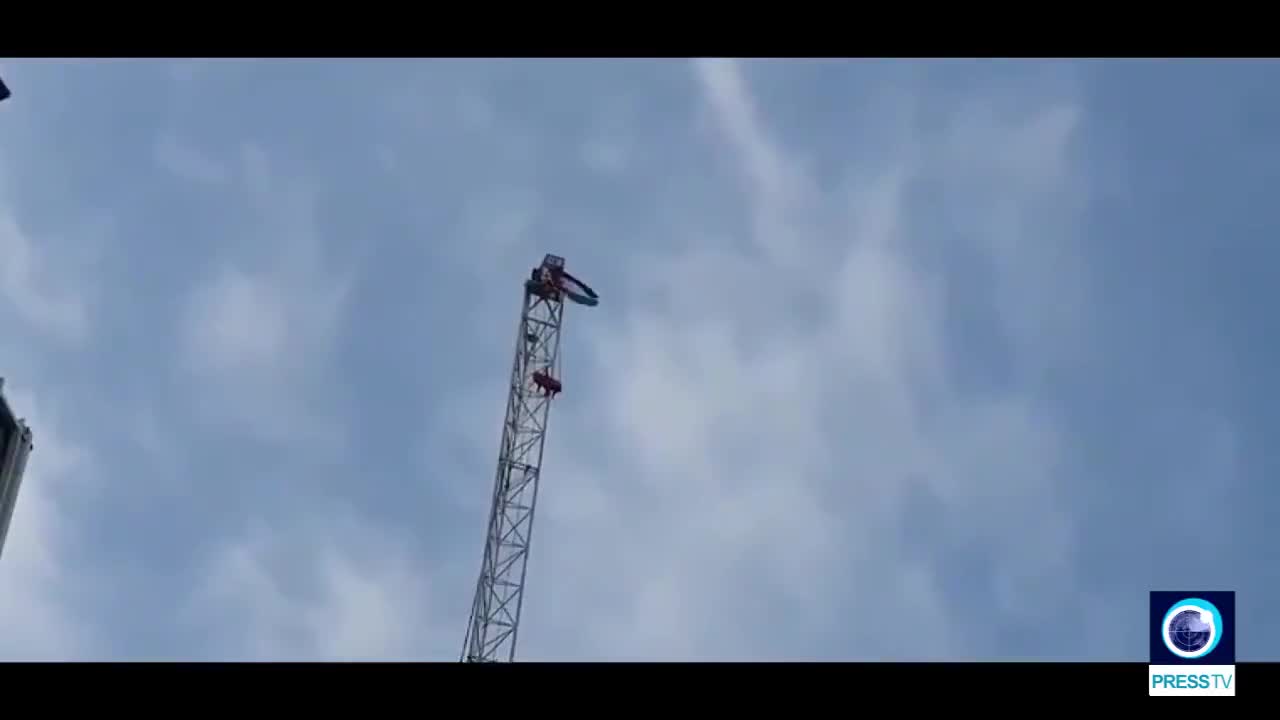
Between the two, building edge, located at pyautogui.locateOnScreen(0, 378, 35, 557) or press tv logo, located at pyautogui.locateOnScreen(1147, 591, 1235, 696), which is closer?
press tv logo, located at pyautogui.locateOnScreen(1147, 591, 1235, 696)

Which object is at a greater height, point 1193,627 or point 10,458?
point 10,458

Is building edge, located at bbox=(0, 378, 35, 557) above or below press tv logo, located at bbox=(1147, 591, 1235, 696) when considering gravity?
above

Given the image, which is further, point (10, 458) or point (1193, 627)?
point (10, 458)

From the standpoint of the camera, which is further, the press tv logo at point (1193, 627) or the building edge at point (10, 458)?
the building edge at point (10, 458)

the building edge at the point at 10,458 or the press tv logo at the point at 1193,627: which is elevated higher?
the building edge at the point at 10,458
